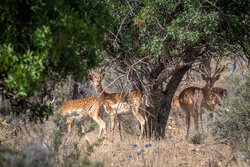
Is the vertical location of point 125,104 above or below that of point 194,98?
below

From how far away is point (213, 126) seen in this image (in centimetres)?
903

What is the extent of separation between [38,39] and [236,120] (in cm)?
565

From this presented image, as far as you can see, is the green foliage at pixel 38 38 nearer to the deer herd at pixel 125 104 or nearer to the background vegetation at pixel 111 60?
the background vegetation at pixel 111 60

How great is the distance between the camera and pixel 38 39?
4.36 meters

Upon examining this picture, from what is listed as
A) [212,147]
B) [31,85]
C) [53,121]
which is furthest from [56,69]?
[212,147]

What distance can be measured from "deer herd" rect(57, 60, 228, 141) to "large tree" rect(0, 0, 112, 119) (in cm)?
386

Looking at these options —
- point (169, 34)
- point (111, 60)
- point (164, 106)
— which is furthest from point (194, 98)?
point (169, 34)

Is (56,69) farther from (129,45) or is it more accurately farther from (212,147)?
(212,147)

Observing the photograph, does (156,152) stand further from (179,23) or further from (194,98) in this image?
(194,98)

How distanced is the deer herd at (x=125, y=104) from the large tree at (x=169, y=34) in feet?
1.80

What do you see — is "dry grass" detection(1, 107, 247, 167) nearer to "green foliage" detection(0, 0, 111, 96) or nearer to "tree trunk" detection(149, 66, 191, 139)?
"tree trunk" detection(149, 66, 191, 139)

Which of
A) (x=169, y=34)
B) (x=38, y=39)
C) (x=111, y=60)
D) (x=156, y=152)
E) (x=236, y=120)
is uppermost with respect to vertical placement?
(x=169, y=34)

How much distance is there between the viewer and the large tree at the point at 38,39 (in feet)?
14.4

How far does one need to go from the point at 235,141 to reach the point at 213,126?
30.1 inches
